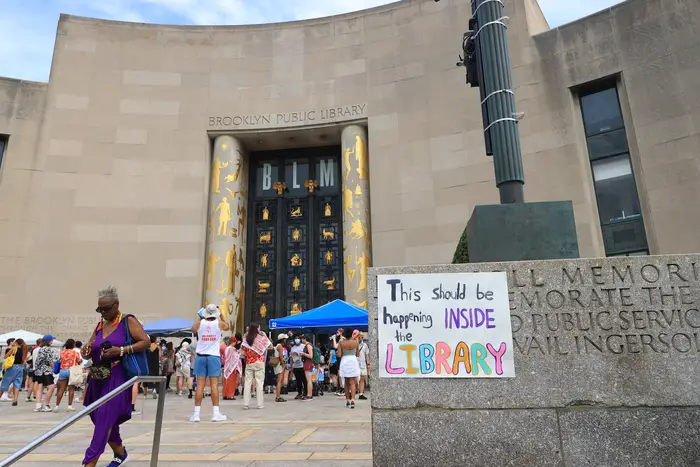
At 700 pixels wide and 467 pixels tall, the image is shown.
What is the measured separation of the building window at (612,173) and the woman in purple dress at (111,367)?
588 inches

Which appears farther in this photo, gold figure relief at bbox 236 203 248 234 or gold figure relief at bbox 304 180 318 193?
gold figure relief at bbox 304 180 318 193

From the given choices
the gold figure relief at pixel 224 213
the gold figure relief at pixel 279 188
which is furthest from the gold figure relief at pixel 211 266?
the gold figure relief at pixel 279 188

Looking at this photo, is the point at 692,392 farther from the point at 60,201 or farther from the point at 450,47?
the point at 60,201

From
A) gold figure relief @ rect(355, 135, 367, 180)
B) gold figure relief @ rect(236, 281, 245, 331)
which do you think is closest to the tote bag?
gold figure relief @ rect(236, 281, 245, 331)

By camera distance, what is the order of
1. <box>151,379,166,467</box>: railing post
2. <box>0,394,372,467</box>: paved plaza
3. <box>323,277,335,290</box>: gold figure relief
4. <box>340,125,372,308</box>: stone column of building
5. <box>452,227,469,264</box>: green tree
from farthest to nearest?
1. <box>323,277,335,290</box>: gold figure relief
2. <box>340,125,372,308</box>: stone column of building
3. <box>452,227,469,264</box>: green tree
4. <box>0,394,372,467</box>: paved plaza
5. <box>151,379,166,467</box>: railing post

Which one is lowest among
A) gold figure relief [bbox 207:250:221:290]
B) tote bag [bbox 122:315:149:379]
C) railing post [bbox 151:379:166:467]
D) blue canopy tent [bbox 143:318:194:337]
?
railing post [bbox 151:379:166:467]

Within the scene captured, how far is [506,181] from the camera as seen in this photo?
543 centimetres

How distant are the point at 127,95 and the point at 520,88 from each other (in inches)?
599

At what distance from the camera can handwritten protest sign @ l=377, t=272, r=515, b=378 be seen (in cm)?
414

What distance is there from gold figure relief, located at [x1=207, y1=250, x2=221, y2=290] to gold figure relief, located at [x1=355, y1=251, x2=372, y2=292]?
542cm

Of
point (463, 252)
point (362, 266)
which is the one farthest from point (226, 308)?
point (463, 252)

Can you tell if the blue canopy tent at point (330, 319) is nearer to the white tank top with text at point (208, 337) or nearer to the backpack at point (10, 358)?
the white tank top with text at point (208, 337)

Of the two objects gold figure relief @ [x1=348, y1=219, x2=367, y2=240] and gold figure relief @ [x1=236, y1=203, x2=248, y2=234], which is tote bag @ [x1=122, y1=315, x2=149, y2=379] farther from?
gold figure relief @ [x1=236, y1=203, x2=248, y2=234]

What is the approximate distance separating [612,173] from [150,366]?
1502 cm
